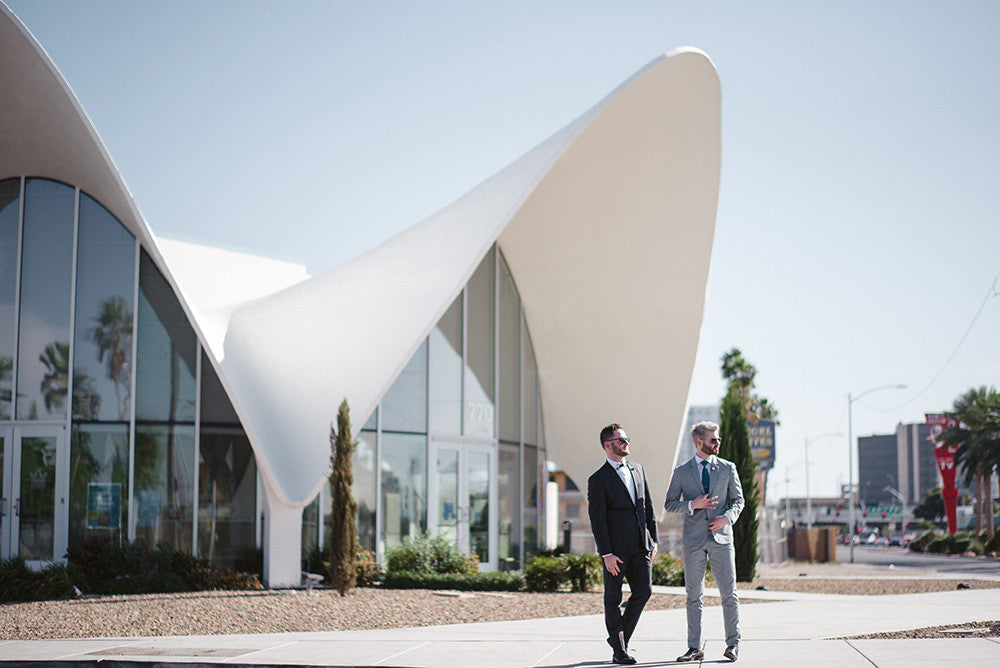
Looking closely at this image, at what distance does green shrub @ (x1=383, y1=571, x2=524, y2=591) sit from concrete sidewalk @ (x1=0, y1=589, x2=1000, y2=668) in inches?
185

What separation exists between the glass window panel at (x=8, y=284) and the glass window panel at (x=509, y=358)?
8.55 m

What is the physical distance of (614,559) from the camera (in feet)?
23.6

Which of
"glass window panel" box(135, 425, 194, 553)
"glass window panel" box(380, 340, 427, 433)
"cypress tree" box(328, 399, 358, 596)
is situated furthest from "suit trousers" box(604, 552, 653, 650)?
"glass window panel" box(380, 340, 427, 433)

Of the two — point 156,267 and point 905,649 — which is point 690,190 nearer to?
point 156,267

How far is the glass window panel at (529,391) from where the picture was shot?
2183 centimetres

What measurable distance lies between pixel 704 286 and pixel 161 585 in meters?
10.5

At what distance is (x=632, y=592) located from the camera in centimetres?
729

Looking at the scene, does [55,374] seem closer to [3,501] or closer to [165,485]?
[3,501]

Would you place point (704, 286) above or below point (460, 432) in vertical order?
above

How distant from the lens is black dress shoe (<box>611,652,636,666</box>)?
689 centimetres

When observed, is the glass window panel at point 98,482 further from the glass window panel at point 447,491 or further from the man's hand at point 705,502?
the man's hand at point 705,502

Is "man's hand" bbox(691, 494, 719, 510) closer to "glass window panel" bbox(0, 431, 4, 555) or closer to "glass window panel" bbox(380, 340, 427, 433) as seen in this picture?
"glass window panel" bbox(380, 340, 427, 433)

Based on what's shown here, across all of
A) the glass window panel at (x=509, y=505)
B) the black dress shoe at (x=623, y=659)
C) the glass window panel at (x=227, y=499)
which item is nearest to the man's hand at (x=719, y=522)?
the black dress shoe at (x=623, y=659)

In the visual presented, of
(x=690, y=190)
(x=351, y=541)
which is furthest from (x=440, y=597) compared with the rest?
(x=690, y=190)
